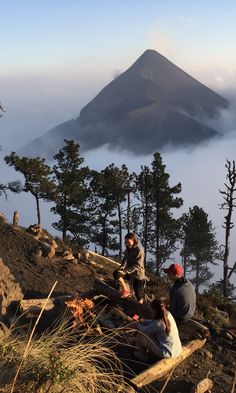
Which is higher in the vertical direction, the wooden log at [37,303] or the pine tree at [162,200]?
the pine tree at [162,200]

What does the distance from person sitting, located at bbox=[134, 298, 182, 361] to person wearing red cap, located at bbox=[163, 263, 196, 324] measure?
86cm

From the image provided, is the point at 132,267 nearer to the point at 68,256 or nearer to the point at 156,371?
the point at 156,371

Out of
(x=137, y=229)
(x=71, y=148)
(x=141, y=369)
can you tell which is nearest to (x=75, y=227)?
(x=71, y=148)

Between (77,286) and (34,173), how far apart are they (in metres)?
25.6

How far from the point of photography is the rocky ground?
27.2 ft

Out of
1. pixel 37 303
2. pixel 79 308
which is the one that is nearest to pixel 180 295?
pixel 79 308

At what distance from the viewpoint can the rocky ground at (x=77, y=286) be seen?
8289 mm

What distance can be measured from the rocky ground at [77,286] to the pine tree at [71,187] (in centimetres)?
2451

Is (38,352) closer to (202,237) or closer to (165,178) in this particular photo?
(165,178)

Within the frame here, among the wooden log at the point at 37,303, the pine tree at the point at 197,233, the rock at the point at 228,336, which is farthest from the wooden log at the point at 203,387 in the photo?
the pine tree at the point at 197,233

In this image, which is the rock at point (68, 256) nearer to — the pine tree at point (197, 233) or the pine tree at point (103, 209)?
the pine tree at point (103, 209)

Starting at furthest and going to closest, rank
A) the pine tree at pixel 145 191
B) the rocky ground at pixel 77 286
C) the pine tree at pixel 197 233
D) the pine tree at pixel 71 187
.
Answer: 1. the pine tree at pixel 197 233
2. the pine tree at pixel 145 191
3. the pine tree at pixel 71 187
4. the rocky ground at pixel 77 286

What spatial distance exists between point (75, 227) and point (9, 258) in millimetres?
28951

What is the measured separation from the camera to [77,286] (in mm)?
13234
